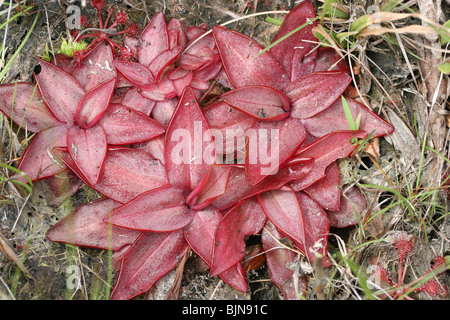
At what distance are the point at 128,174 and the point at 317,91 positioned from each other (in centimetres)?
114

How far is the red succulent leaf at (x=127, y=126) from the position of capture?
2.24m

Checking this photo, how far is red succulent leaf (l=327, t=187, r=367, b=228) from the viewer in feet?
7.48

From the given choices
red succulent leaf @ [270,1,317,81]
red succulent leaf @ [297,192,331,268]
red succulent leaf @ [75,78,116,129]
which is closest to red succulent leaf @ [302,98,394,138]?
red succulent leaf @ [270,1,317,81]

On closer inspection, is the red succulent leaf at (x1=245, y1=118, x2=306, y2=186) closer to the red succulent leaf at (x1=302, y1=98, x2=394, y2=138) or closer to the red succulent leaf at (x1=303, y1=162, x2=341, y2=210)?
the red succulent leaf at (x1=302, y1=98, x2=394, y2=138)

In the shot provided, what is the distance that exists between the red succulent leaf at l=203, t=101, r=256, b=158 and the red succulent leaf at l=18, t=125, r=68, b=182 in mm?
835

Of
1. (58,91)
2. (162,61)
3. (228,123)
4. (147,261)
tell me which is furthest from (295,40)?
(147,261)

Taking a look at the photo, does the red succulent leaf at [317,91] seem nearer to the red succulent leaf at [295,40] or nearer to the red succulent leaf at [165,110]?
the red succulent leaf at [295,40]

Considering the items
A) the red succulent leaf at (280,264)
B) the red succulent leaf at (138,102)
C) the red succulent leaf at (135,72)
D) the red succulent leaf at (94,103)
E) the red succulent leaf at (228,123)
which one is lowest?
the red succulent leaf at (280,264)

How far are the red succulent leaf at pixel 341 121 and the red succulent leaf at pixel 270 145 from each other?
10 cm

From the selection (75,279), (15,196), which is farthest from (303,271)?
(15,196)

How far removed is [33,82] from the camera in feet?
7.85

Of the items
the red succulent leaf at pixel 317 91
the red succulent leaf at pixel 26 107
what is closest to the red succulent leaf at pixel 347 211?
the red succulent leaf at pixel 317 91

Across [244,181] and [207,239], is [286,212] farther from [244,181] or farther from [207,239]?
[207,239]
